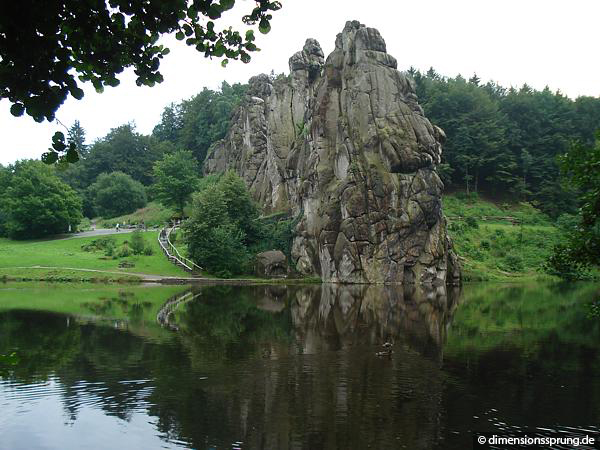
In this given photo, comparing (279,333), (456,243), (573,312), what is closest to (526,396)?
(279,333)

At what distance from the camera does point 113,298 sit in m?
43.9

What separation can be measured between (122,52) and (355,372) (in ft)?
51.2

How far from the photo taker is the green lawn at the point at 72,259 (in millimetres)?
61906

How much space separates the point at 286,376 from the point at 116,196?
9143 centimetres

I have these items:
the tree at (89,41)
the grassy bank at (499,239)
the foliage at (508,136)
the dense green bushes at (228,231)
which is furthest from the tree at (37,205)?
the tree at (89,41)

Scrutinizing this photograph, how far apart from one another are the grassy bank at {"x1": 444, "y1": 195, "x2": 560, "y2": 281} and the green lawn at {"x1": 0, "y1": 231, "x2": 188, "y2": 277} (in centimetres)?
3860

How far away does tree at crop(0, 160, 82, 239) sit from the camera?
7975 centimetres

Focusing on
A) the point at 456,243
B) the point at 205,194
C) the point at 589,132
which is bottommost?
the point at 456,243

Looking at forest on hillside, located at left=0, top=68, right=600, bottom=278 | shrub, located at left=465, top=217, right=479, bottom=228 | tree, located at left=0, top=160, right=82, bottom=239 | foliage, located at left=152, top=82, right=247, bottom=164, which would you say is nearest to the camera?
tree, located at left=0, top=160, right=82, bottom=239

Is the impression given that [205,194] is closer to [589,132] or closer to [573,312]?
[573,312]

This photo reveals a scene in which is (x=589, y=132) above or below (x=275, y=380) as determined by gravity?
above

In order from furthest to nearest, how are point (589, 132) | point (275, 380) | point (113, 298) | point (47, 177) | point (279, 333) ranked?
1. point (589, 132)
2. point (47, 177)
3. point (113, 298)
4. point (279, 333)
5. point (275, 380)

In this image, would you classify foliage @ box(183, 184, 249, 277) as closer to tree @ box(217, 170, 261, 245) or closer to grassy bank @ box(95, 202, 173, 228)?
tree @ box(217, 170, 261, 245)

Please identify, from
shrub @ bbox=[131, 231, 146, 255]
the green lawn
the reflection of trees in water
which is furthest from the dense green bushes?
the reflection of trees in water
